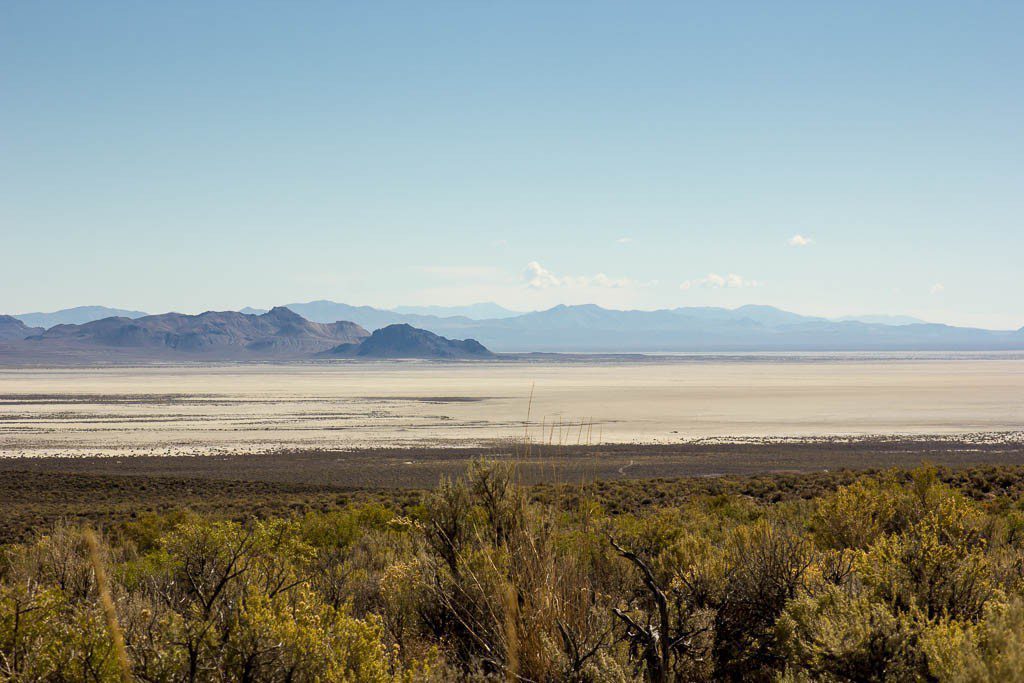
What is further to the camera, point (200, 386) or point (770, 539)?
point (200, 386)

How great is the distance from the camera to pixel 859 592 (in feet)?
19.1

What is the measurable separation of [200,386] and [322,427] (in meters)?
49.3

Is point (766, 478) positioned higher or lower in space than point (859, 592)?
lower

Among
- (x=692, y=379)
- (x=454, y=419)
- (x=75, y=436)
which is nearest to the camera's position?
(x=75, y=436)

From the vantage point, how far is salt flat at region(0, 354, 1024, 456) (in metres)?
48.2

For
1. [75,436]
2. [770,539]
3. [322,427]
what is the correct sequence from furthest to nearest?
[322,427] < [75,436] < [770,539]

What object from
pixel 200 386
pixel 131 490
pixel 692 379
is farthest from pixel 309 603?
pixel 692 379

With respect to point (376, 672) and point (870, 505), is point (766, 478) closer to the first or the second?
point (870, 505)

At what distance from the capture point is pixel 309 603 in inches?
169

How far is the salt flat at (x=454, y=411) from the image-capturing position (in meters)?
48.2

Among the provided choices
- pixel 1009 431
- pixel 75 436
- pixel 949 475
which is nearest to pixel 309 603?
pixel 949 475

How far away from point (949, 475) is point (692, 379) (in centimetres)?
8894

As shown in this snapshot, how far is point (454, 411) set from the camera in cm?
6612

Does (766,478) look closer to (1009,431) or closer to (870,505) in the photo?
(870,505)
